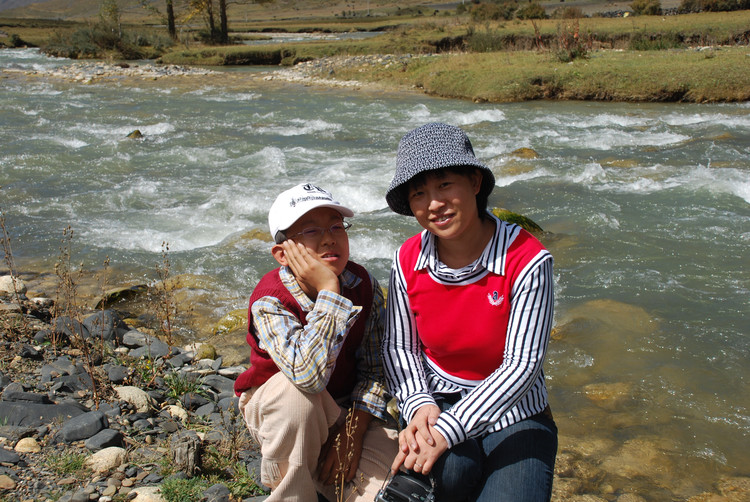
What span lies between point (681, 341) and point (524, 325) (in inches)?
139

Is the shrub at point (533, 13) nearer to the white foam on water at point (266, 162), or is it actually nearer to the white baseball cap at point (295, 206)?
the white foam on water at point (266, 162)

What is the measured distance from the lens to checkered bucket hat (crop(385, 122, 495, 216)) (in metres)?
2.36

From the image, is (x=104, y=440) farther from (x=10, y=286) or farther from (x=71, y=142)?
(x=71, y=142)

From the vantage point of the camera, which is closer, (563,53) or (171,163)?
(171,163)

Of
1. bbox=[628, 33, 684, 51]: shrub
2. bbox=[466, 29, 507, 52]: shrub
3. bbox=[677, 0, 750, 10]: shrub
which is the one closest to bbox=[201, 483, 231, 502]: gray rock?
bbox=[628, 33, 684, 51]: shrub

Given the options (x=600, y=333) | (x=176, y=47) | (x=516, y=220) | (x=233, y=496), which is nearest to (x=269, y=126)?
(x=516, y=220)

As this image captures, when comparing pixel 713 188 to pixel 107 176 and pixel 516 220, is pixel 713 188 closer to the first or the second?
pixel 516 220

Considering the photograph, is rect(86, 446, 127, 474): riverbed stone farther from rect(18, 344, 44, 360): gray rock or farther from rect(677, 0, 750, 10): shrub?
rect(677, 0, 750, 10): shrub

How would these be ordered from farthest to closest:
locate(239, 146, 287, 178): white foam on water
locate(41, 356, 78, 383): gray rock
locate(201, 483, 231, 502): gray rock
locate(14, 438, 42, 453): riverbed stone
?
1. locate(239, 146, 287, 178): white foam on water
2. locate(41, 356, 78, 383): gray rock
3. locate(14, 438, 42, 453): riverbed stone
4. locate(201, 483, 231, 502): gray rock

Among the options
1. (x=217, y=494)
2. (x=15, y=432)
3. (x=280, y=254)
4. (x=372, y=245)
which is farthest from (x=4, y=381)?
(x=372, y=245)

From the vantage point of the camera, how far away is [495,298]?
7.93ft

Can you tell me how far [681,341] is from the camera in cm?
521

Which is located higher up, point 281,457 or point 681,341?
point 281,457

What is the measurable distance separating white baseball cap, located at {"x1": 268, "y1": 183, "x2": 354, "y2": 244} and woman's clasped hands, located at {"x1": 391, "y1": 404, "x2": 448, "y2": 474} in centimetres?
83
